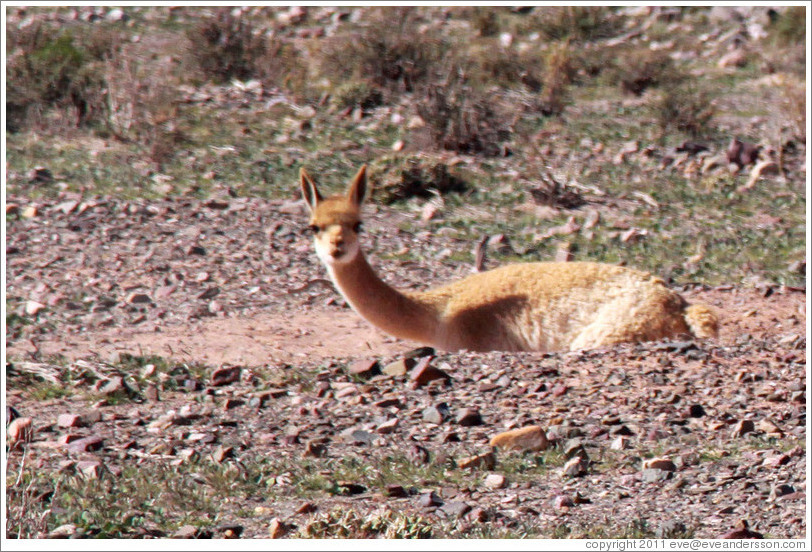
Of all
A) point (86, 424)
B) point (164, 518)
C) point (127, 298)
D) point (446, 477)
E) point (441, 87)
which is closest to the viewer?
point (164, 518)

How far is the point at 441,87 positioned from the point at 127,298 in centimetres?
531

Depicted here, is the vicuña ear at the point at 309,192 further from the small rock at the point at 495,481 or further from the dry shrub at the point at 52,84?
the dry shrub at the point at 52,84

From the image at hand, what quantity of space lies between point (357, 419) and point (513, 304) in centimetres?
176

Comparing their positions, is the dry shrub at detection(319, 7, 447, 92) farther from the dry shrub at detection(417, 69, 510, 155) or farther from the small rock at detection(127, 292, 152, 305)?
the small rock at detection(127, 292, 152, 305)

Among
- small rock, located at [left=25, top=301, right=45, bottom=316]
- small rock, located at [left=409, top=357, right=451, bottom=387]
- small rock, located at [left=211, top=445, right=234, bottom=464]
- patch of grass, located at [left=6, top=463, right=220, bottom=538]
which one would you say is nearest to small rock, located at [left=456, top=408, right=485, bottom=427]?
small rock, located at [left=409, top=357, right=451, bottom=387]

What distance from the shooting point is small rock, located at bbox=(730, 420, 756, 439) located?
5.86 m

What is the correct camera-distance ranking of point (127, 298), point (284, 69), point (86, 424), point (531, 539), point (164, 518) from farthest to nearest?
point (284, 69) < point (127, 298) < point (86, 424) < point (164, 518) < point (531, 539)

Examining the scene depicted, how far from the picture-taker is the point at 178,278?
9.12m

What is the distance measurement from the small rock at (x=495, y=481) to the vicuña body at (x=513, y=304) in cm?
214

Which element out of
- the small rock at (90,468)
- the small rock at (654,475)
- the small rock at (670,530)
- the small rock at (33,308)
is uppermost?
the small rock at (670,530)

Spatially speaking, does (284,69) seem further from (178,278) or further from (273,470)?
(273,470)

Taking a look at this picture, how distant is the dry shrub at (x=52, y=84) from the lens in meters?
12.9

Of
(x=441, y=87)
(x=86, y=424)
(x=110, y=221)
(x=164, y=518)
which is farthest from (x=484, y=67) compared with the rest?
(x=164, y=518)

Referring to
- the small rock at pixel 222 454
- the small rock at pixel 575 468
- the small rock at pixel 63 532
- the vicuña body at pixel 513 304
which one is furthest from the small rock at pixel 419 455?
the vicuña body at pixel 513 304
